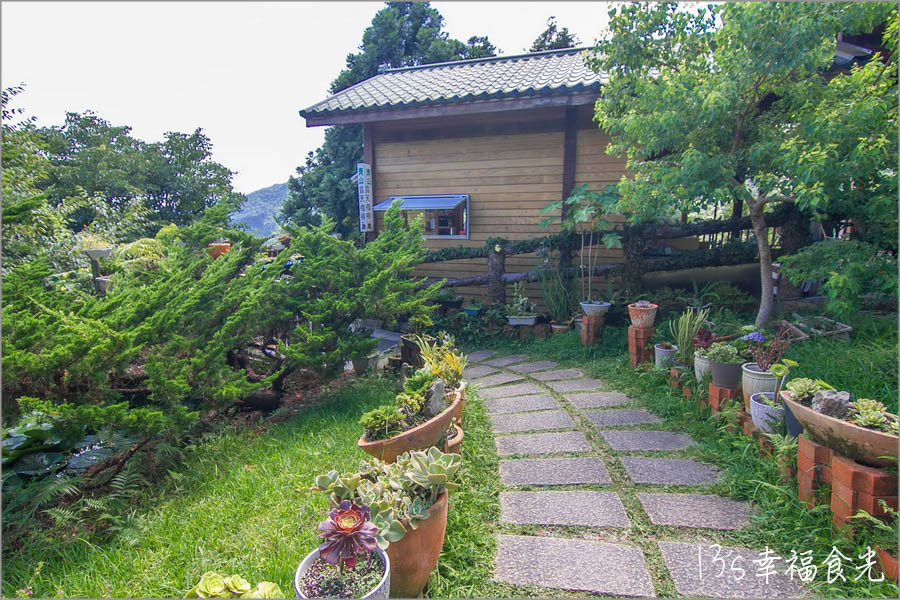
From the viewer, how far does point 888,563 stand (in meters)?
1.79

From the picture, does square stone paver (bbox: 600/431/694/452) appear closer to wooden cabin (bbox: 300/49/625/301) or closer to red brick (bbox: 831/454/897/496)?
red brick (bbox: 831/454/897/496)

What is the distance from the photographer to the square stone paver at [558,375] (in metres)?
4.62

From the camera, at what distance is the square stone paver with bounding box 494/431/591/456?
3082 millimetres

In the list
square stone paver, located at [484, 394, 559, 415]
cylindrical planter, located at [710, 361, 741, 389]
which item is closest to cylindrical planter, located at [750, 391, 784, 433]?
cylindrical planter, located at [710, 361, 741, 389]

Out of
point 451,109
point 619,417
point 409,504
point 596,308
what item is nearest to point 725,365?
point 619,417

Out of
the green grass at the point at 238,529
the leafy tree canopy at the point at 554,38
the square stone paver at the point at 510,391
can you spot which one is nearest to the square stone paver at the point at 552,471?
the green grass at the point at 238,529

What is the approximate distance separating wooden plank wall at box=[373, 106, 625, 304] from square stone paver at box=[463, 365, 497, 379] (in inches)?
89.3

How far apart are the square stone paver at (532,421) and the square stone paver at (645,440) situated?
0.34m

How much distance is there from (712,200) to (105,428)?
475cm

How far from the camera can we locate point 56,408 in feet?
7.97

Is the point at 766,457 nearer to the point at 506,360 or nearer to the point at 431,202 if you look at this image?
the point at 506,360

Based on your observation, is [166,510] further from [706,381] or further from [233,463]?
[706,381]

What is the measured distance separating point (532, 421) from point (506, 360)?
1.88 m

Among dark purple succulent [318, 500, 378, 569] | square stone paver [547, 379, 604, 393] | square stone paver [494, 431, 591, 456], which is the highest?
dark purple succulent [318, 500, 378, 569]
